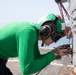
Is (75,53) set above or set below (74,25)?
below

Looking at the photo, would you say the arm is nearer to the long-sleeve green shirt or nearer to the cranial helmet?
the long-sleeve green shirt

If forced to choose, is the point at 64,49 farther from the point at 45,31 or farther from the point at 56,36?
the point at 45,31

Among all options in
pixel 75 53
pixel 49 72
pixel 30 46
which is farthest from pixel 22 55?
pixel 49 72

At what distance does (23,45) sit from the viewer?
2.97 meters

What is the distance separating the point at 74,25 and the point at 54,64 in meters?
5.58

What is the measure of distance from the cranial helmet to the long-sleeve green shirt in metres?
0.09

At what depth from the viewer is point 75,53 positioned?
3758 millimetres

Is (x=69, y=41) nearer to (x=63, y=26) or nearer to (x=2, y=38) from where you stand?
(x=63, y=26)

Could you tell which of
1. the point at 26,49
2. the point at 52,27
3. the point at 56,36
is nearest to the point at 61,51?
the point at 56,36

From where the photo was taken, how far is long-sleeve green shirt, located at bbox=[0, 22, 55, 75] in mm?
2979

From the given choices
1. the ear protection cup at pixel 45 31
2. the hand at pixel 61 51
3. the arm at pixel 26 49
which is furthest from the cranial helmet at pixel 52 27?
the arm at pixel 26 49

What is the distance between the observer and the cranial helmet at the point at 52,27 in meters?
3.26

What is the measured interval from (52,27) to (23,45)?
54 cm

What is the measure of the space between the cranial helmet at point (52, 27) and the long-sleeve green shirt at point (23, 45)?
9cm
